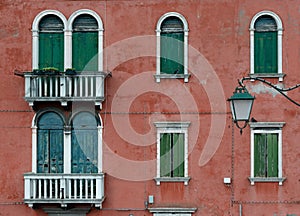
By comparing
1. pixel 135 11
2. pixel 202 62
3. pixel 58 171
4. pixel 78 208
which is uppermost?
pixel 135 11

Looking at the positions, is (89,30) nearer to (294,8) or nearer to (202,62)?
(202,62)

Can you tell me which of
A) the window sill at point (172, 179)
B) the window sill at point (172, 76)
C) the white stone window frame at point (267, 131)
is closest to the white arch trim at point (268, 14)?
the window sill at point (172, 76)

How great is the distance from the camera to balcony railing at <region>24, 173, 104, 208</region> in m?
17.0

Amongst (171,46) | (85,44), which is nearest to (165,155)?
(171,46)

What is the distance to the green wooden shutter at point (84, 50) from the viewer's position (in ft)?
58.2

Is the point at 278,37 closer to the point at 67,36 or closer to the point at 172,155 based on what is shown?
the point at 172,155

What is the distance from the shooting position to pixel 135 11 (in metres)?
17.7

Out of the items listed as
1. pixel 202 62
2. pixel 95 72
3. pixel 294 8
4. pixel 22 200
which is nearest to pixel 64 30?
pixel 95 72

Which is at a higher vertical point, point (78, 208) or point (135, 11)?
point (135, 11)

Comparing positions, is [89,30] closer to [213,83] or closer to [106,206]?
[213,83]

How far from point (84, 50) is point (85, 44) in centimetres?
20

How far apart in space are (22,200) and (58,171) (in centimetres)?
148

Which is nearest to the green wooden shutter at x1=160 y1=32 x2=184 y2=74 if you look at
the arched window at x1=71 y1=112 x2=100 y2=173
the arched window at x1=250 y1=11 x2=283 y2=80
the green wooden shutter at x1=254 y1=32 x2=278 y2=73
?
the arched window at x1=250 y1=11 x2=283 y2=80

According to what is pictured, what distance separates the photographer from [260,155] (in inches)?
688
